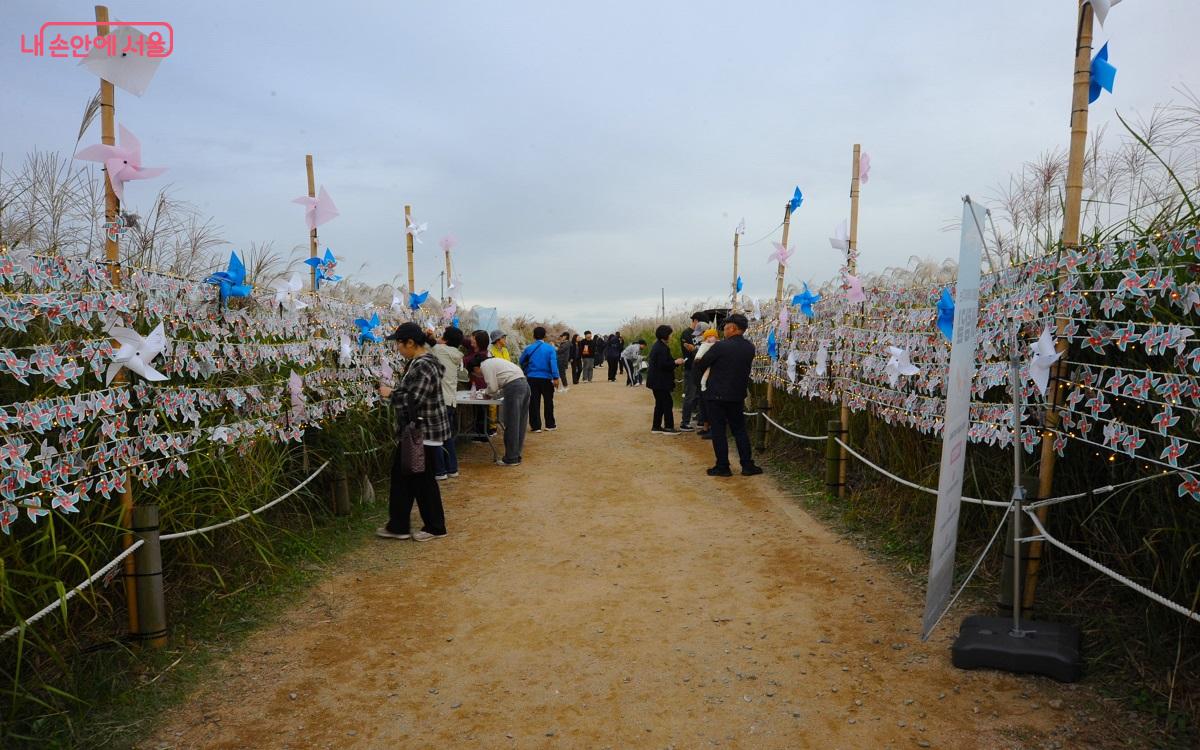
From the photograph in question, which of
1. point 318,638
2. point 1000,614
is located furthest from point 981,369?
point 318,638

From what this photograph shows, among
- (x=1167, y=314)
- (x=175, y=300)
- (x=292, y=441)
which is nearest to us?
(x=1167, y=314)

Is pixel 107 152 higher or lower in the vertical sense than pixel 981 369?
higher

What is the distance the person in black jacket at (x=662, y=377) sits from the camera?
10.9 meters

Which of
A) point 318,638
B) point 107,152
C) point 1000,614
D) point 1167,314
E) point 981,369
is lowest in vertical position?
point 318,638

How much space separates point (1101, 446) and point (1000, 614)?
971 mm

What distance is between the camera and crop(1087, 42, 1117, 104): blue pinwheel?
3508mm

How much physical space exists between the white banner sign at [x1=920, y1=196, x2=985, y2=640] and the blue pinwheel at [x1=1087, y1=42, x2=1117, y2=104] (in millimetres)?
1035

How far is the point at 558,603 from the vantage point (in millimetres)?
4336

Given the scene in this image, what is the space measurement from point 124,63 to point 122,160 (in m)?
0.44

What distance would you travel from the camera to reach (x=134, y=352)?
348 cm

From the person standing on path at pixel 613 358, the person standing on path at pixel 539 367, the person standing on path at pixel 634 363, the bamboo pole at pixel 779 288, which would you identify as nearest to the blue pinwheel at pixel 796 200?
the bamboo pole at pixel 779 288

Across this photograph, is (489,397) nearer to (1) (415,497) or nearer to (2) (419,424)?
(1) (415,497)

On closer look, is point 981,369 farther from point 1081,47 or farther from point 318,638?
point 318,638

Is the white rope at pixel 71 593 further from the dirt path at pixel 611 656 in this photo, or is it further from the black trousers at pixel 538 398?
the black trousers at pixel 538 398
